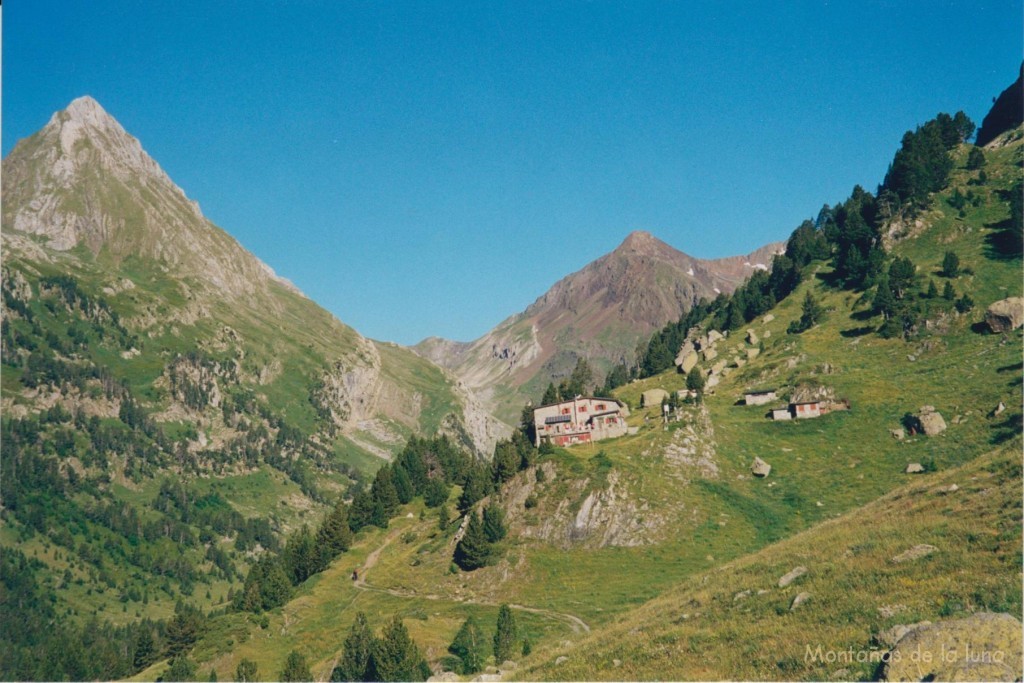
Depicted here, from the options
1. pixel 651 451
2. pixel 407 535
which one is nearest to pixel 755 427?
pixel 651 451

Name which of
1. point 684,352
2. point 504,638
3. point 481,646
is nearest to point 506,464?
point 481,646

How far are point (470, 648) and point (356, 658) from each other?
11.1 metres

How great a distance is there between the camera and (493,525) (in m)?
99.7

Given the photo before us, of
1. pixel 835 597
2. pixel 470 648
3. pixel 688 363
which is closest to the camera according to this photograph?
pixel 835 597

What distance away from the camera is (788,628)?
3152 cm

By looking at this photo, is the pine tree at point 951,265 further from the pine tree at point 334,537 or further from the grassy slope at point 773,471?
the pine tree at point 334,537

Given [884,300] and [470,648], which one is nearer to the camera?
[470,648]

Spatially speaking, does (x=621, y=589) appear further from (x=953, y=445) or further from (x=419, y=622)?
(x=953, y=445)

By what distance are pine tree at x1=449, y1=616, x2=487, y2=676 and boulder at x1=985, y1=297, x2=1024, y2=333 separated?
3905 inches

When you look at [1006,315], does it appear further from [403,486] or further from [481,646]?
[403,486]

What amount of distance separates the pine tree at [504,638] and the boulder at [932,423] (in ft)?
224

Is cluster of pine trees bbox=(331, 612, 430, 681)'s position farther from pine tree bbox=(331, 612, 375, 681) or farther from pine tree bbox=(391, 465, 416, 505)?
pine tree bbox=(391, 465, 416, 505)

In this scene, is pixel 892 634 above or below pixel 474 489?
below

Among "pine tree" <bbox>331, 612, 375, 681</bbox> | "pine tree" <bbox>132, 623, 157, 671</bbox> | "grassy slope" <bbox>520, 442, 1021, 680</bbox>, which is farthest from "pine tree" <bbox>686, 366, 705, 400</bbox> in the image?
"pine tree" <bbox>132, 623, 157, 671</bbox>
